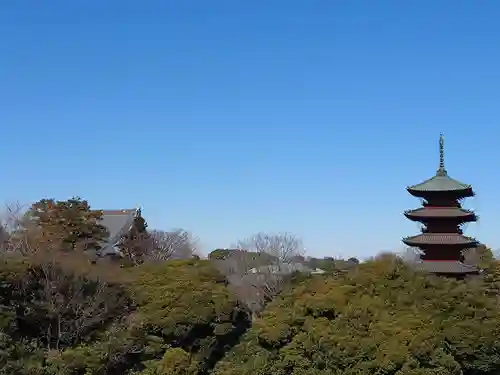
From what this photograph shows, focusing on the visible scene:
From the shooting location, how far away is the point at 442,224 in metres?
18.6

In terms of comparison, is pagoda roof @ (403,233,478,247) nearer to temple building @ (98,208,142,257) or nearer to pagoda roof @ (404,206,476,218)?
pagoda roof @ (404,206,476,218)

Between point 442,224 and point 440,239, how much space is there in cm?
73

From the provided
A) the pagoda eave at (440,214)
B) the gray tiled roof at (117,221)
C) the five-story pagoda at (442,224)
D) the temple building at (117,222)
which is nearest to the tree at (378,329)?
the five-story pagoda at (442,224)

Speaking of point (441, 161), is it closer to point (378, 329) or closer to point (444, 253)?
point (444, 253)

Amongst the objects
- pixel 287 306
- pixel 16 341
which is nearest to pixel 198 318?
pixel 287 306

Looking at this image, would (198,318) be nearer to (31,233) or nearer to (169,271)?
(169,271)

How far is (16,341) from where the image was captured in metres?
13.6

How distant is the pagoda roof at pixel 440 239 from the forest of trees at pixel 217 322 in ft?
6.69

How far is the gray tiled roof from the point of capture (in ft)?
83.1

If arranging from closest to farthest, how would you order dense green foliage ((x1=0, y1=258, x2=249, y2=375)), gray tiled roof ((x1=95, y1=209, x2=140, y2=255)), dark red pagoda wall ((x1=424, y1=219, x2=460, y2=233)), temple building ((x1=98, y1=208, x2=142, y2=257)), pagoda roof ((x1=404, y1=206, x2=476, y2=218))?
1. dense green foliage ((x1=0, y1=258, x2=249, y2=375))
2. pagoda roof ((x1=404, y1=206, x2=476, y2=218))
3. dark red pagoda wall ((x1=424, y1=219, x2=460, y2=233))
4. temple building ((x1=98, y1=208, x2=142, y2=257))
5. gray tiled roof ((x1=95, y1=209, x2=140, y2=255))

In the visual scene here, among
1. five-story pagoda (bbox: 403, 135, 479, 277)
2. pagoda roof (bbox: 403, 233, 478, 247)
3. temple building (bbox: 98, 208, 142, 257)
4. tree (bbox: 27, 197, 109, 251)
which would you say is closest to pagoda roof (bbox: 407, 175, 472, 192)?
five-story pagoda (bbox: 403, 135, 479, 277)

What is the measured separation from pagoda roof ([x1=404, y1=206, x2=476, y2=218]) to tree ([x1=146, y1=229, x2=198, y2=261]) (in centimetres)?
1178

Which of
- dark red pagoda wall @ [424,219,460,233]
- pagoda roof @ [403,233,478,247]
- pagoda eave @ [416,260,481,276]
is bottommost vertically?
pagoda eave @ [416,260,481,276]

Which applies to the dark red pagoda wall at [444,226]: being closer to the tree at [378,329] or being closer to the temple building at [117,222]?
the tree at [378,329]
